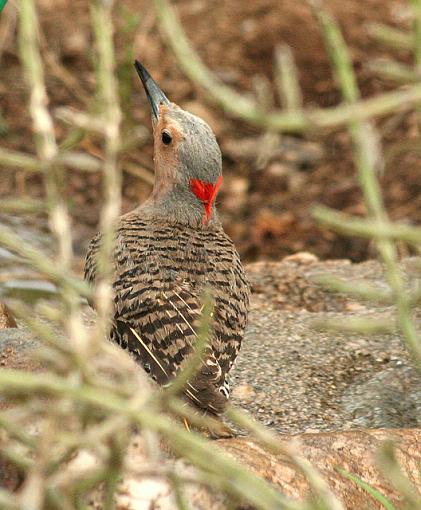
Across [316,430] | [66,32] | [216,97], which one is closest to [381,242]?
[216,97]

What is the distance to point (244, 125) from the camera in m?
8.82

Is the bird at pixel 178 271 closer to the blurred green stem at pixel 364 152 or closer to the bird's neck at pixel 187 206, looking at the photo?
the bird's neck at pixel 187 206

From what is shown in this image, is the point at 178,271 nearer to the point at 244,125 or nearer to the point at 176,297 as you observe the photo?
the point at 176,297

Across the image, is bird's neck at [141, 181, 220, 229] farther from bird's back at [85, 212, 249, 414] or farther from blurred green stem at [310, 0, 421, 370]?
blurred green stem at [310, 0, 421, 370]

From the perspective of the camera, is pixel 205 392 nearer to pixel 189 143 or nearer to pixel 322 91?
pixel 189 143

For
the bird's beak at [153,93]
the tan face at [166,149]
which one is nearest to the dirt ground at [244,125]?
the bird's beak at [153,93]

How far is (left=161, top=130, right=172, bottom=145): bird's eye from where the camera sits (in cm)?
470

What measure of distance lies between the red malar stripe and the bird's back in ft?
0.35

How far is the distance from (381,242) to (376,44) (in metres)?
7.29

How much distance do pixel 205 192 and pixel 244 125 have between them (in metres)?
4.30

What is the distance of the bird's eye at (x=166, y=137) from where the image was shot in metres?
4.70

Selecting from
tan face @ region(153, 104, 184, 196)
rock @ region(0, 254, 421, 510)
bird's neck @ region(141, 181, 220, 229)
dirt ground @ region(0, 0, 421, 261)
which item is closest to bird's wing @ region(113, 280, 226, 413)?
rock @ region(0, 254, 421, 510)

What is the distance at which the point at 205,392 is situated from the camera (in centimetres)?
358

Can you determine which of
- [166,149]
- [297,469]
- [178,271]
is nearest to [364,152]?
[297,469]
